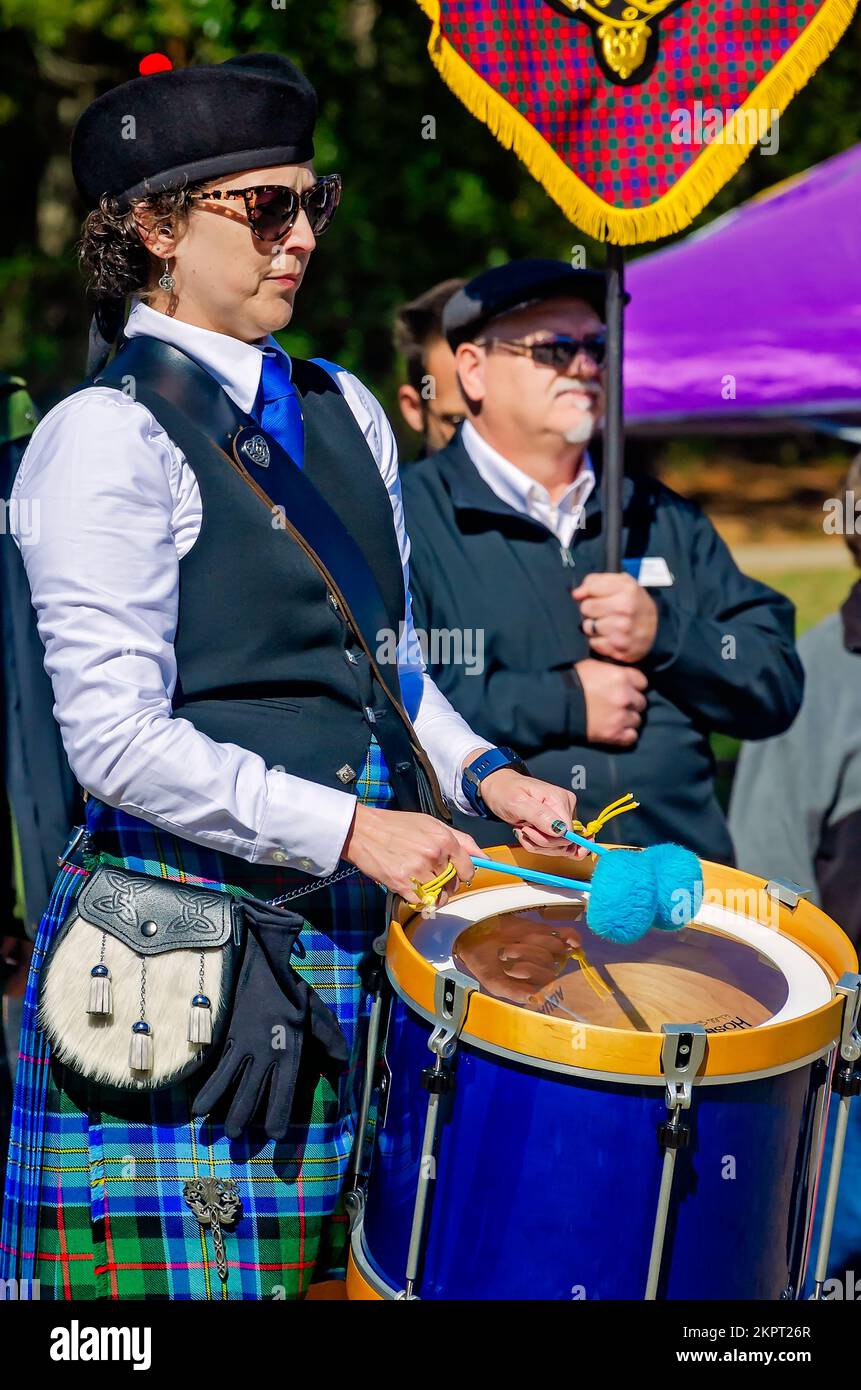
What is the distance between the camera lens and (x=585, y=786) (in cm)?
342

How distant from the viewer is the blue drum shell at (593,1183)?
1.90 m

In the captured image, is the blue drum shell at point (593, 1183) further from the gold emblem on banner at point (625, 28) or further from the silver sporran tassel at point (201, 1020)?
the gold emblem on banner at point (625, 28)

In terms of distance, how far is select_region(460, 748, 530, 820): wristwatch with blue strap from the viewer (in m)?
2.36

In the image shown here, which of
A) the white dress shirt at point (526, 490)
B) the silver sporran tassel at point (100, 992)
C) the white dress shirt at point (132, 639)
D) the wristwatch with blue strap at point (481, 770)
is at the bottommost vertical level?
the silver sporran tassel at point (100, 992)

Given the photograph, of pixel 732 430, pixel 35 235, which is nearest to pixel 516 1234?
pixel 732 430

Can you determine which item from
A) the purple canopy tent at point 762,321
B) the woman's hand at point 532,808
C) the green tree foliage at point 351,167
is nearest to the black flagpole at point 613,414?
the woman's hand at point 532,808

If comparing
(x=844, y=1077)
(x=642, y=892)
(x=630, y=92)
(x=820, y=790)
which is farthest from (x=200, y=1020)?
(x=820, y=790)

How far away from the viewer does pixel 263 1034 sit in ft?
6.86

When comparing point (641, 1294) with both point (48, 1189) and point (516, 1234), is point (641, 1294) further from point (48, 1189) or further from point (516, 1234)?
point (48, 1189)

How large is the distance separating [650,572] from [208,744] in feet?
5.92

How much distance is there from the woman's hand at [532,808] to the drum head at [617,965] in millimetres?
103

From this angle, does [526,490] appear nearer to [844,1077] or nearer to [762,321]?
[844,1077]

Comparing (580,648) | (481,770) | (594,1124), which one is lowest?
(594,1124)

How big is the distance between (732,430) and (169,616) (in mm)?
5919
